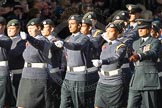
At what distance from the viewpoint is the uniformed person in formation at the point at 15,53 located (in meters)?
10.2

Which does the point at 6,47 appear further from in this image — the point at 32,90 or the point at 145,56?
the point at 145,56

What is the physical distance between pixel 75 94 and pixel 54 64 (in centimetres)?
84

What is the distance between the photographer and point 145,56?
8.69 m

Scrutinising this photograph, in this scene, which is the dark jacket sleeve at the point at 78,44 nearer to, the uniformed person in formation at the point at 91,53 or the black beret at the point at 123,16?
the uniformed person in formation at the point at 91,53

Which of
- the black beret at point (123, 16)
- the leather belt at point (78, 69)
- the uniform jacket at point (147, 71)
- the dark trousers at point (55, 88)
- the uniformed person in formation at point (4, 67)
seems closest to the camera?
the uniform jacket at point (147, 71)

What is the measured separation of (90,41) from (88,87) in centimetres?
76

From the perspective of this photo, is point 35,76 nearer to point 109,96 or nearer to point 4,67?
point 4,67

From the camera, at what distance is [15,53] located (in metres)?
10.2

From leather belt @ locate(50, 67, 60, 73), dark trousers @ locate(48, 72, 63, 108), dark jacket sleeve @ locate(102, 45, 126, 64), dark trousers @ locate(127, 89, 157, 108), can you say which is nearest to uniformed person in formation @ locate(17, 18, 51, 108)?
dark trousers @ locate(48, 72, 63, 108)

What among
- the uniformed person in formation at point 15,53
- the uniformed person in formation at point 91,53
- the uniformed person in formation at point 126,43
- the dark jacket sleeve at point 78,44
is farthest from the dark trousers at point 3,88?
the uniformed person in formation at point 126,43

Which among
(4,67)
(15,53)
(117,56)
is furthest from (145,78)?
(4,67)

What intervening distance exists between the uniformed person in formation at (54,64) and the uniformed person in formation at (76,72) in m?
0.32

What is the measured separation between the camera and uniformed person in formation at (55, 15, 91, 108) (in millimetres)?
9469

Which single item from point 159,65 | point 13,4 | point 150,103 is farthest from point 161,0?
point 150,103
